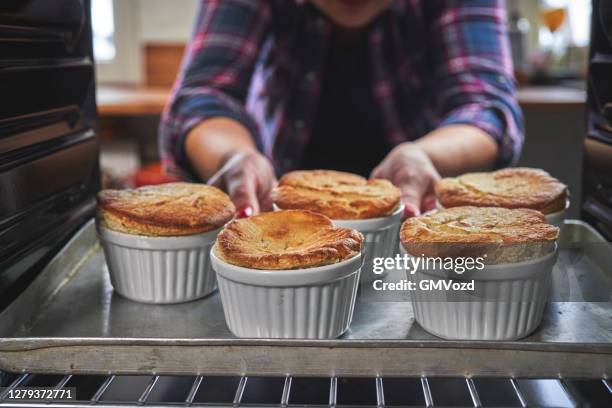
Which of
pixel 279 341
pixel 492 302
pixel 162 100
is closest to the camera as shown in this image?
pixel 279 341

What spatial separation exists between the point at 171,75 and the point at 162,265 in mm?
3787

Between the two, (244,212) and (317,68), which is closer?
(244,212)

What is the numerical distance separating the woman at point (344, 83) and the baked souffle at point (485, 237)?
73 cm

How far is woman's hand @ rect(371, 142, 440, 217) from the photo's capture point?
4.15ft

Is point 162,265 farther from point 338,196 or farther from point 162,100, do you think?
point 162,100

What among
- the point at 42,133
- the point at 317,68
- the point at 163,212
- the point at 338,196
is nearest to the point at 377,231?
the point at 338,196

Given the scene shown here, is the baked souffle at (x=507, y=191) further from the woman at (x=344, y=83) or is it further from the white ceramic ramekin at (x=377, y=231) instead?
the woman at (x=344, y=83)

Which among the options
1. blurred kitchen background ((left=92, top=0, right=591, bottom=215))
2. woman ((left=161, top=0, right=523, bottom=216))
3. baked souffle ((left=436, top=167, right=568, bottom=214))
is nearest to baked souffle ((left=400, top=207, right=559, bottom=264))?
baked souffle ((left=436, top=167, right=568, bottom=214))

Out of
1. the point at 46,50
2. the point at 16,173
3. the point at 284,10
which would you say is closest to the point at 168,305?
the point at 16,173

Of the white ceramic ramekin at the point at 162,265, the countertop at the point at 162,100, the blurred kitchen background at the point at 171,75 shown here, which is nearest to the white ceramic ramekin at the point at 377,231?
the white ceramic ramekin at the point at 162,265

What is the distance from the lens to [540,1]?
4848 mm

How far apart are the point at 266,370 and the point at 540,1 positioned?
4805 millimetres

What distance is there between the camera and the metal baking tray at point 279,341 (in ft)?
2.30

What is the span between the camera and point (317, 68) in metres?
1.79
